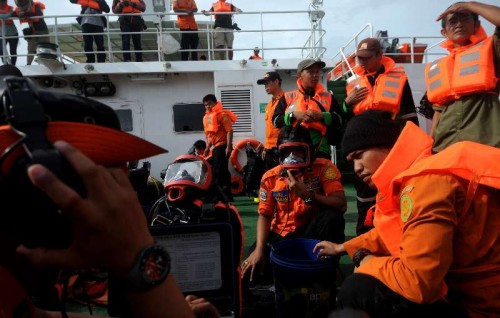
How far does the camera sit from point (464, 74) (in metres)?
2.77

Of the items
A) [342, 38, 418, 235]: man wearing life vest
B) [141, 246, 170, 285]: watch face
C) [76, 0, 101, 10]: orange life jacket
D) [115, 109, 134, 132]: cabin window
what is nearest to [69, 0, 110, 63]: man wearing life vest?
[76, 0, 101, 10]: orange life jacket

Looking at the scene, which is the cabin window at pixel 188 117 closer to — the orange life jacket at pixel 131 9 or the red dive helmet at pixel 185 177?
the orange life jacket at pixel 131 9

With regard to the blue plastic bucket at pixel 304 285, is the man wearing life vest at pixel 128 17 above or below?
above

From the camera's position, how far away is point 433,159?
135cm

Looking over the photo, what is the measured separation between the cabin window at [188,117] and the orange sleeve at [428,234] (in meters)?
6.91

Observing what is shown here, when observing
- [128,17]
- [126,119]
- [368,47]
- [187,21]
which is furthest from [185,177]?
[128,17]

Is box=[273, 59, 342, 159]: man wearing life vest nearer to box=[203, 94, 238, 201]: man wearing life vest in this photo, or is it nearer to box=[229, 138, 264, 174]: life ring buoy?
box=[203, 94, 238, 201]: man wearing life vest

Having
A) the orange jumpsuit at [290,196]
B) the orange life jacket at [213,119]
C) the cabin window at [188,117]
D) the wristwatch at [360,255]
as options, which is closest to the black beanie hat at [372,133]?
the wristwatch at [360,255]

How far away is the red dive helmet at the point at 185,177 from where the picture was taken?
7.46ft

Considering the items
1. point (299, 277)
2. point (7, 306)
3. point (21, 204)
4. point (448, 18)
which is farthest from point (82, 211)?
point (448, 18)

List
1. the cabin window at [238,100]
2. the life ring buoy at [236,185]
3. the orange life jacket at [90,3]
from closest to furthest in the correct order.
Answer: the life ring buoy at [236,185] < the cabin window at [238,100] < the orange life jacket at [90,3]

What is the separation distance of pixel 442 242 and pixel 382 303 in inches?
13.9

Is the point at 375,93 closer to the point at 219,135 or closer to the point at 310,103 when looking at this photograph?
the point at 310,103

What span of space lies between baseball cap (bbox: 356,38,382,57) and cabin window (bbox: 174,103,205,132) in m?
5.04
